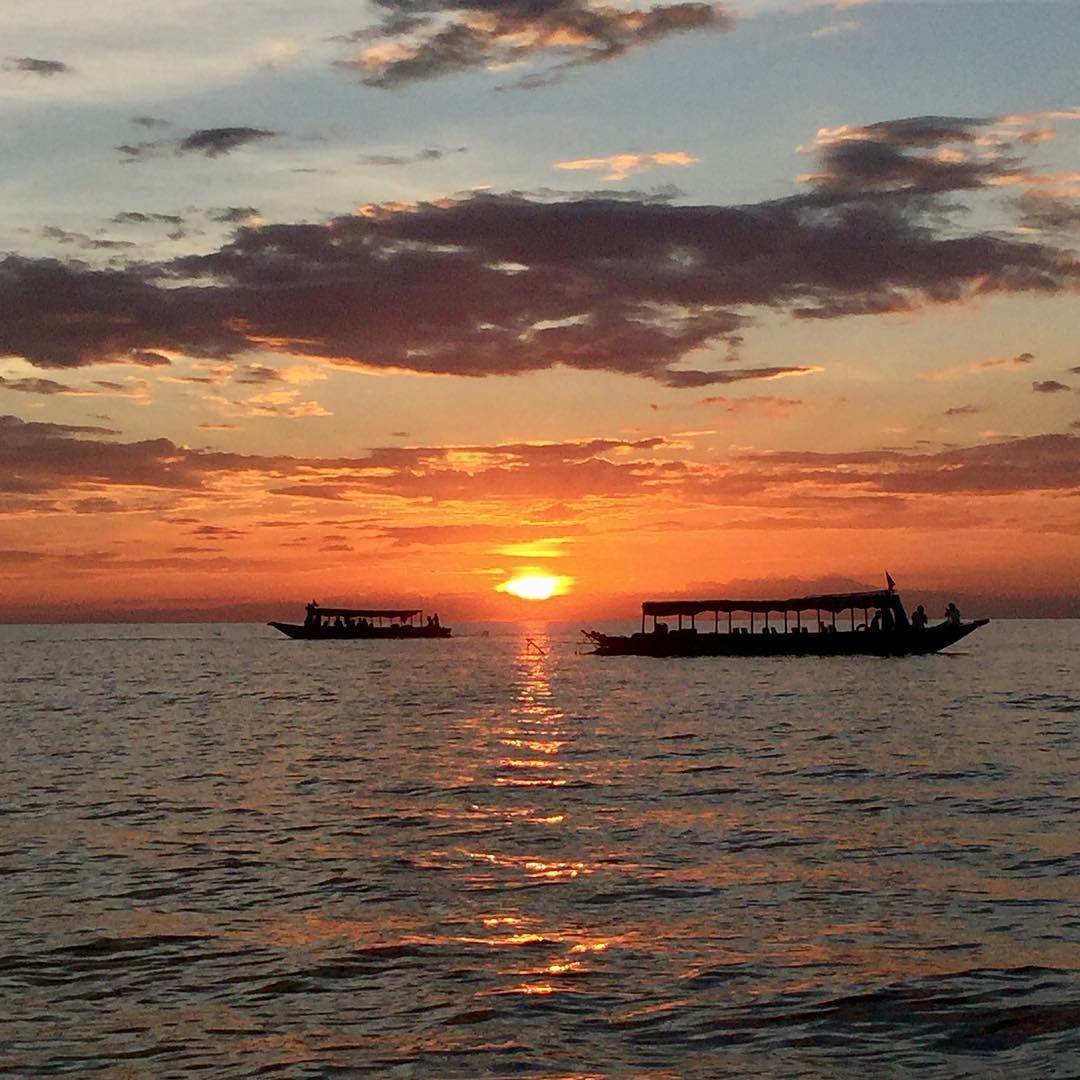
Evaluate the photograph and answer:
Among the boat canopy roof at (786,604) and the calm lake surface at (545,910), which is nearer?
the calm lake surface at (545,910)

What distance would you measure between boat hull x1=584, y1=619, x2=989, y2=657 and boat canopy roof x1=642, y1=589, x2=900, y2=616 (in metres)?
2.50

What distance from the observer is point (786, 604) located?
133625 mm

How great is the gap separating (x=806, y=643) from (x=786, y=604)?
16.4 ft

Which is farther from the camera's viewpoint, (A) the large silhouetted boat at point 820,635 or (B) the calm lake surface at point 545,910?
(A) the large silhouetted boat at point 820,635

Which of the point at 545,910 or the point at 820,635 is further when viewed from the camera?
the point at 820,635

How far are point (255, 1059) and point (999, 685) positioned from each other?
88.4 metres

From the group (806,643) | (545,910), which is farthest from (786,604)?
(545,910)

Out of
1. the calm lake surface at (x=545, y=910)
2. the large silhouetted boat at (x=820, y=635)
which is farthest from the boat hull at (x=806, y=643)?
the calm lake surface at (x=545, y=910)

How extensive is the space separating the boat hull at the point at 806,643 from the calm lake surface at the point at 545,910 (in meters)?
75.2

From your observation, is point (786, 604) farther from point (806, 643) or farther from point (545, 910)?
point (545, 910)

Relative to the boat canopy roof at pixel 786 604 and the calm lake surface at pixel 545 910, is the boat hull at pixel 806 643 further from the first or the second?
the calm lake surface at pixel 545 910

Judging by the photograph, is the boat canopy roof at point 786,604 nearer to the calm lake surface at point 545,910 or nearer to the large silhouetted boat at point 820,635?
the large silhouetted boat at point 820,635

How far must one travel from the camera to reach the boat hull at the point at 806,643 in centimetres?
12688

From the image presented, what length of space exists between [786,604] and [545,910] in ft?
375
